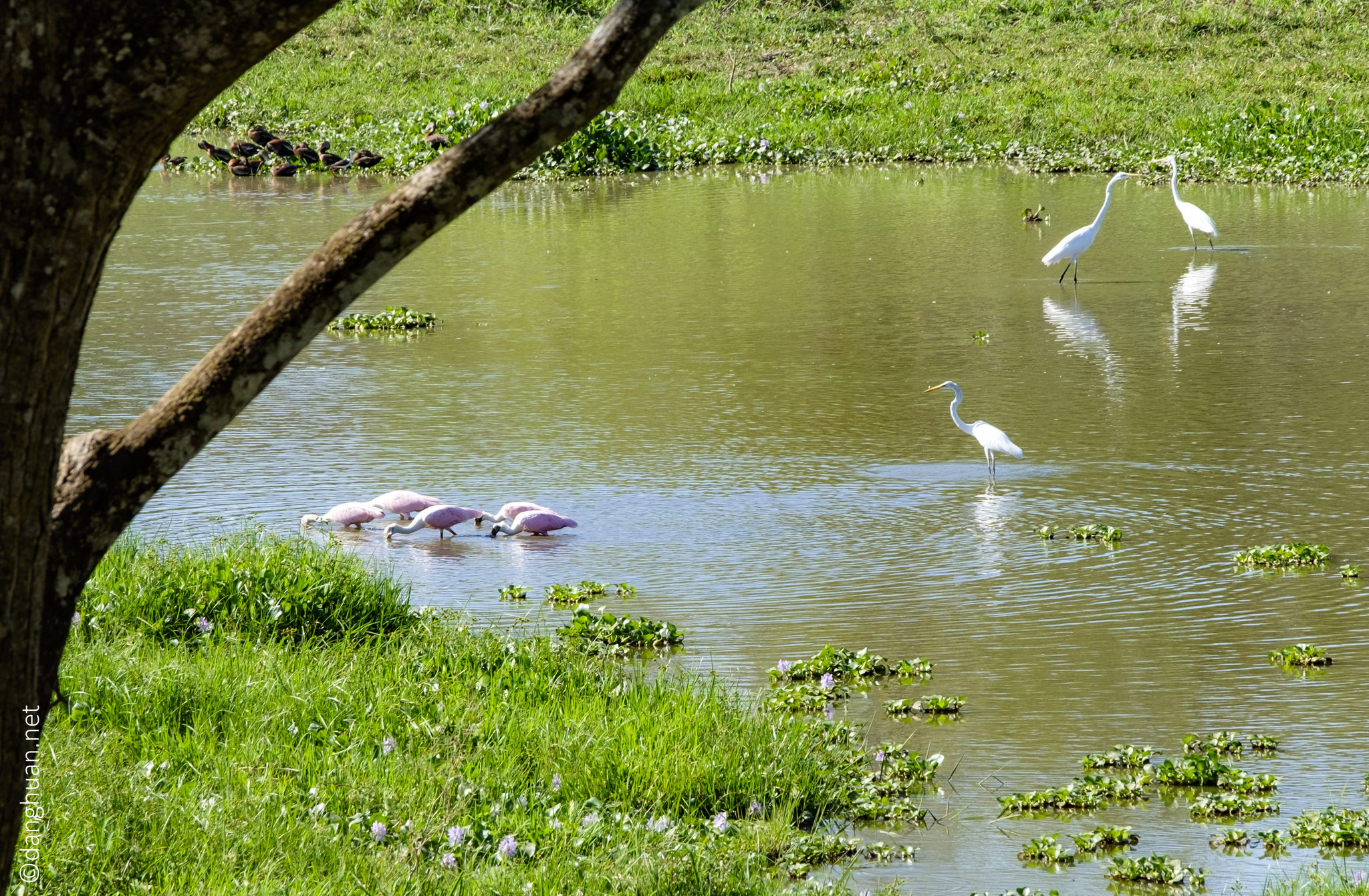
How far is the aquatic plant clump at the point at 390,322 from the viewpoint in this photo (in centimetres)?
1273

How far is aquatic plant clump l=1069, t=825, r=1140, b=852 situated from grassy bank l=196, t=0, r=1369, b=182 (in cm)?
1691

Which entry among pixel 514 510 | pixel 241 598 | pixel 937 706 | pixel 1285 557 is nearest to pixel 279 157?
pixel 514 510

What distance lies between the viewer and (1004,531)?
743 centimetres

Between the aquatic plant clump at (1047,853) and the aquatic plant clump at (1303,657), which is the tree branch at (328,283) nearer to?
the aquatic plant clump at (1047,853)

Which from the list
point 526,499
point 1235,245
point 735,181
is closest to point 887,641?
point 526,499

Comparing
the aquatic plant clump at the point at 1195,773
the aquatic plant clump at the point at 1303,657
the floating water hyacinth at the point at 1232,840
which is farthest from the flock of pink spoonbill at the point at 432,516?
the floating water hyacinth at the point at 1232,840

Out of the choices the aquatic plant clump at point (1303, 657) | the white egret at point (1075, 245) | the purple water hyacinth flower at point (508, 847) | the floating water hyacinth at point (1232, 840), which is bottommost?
the floating water hyacinth at point (1232, 840)

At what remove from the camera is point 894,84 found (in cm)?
2684

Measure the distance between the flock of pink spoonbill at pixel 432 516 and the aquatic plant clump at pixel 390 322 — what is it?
5285 millimetres

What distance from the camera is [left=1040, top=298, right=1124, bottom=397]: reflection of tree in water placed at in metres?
10.6

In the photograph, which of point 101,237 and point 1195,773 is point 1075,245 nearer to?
point 1195,773

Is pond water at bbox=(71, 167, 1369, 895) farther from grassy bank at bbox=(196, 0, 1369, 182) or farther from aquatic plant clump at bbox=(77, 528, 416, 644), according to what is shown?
grassy bank at bbox=(196, 0, 1369, 182)

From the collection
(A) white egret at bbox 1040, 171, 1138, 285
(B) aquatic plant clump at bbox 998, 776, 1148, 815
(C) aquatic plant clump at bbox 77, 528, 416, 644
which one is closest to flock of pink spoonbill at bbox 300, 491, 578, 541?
(C) aquatic plant clump at bbox 77, 528, 416, 644

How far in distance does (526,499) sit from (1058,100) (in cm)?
1921
